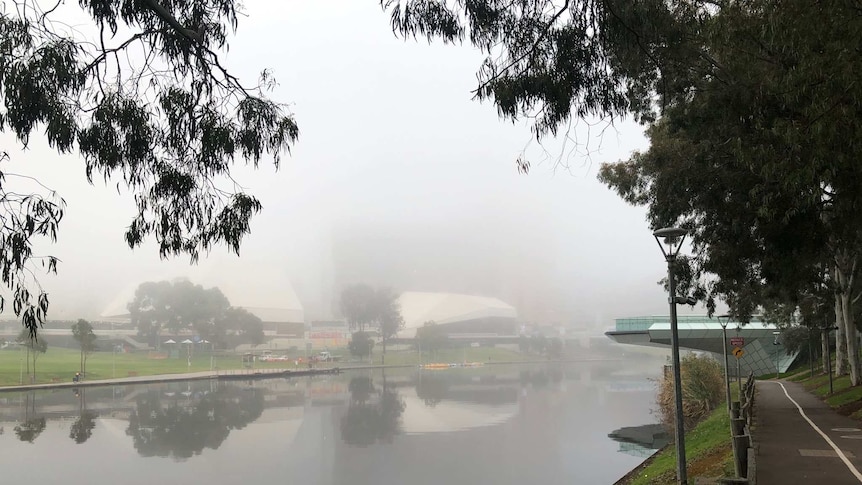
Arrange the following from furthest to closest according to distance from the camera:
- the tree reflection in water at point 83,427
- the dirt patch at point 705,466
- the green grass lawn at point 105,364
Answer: the green grass lawn at point 105,364 < the tree reflection in water at point 83,427 < the dirt patch at point 705,466

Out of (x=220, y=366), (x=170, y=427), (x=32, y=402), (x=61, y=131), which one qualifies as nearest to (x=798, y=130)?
(x=61, y=131)

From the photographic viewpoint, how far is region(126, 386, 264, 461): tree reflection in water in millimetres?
31123

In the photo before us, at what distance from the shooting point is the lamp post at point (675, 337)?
1066 centimetres

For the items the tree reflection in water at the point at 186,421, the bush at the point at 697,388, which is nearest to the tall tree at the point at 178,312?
the tree reflection in water at the point at 186,421

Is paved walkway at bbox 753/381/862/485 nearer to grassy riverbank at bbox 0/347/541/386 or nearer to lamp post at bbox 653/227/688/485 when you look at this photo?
lamp post at bbox 653/227/688/485

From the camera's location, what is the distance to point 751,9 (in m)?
9.38

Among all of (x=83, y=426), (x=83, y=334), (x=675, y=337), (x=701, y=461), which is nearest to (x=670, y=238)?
(x=675, y=337)

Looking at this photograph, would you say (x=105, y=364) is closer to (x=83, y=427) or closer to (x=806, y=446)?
(x=83, y=427)

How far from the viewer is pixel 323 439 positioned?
32.3 m

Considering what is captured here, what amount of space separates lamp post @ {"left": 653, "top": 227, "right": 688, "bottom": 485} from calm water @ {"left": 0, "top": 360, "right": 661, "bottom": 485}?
1140 cm

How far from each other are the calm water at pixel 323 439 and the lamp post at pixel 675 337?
1140 cm

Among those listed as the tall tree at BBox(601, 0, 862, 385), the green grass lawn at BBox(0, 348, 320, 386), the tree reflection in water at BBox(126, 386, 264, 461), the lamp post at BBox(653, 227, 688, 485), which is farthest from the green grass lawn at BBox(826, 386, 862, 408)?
the green grass lawn at BBox(0, 348, 320, 386)

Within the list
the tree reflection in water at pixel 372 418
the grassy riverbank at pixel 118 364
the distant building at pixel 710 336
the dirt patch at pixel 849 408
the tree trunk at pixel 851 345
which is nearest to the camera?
the dirt patch at pixel 849 408

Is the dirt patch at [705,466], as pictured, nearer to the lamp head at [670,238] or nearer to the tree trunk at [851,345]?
the lamp head at [670,238]
